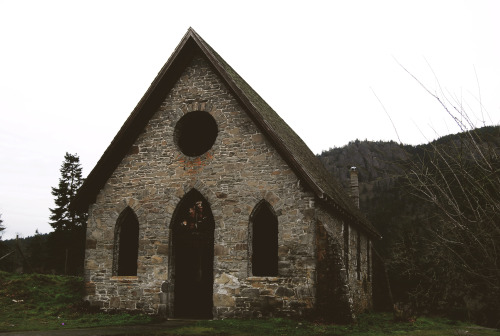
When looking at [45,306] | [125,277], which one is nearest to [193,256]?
[125,277]

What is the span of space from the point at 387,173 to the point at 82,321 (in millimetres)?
11321

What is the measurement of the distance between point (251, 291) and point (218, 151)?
444 cm

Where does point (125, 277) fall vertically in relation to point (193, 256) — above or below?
below

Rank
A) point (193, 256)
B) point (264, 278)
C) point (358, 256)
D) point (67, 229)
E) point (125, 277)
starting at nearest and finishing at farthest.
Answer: point (264, 278) → point (125, 277) → point (193, 256) → point (358, 256) → point (67, 229)

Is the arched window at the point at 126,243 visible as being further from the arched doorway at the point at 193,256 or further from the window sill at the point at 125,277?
the arched doorway at the point at 193,256

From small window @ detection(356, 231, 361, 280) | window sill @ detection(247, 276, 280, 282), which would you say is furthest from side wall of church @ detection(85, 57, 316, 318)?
small window @ detection(356, 231, 361, 280)

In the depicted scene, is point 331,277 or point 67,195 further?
point 67,195

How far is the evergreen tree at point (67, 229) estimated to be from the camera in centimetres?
3800

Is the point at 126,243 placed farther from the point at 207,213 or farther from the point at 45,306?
the point at 45,306

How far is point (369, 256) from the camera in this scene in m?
22.7

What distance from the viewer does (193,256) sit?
48.0ft

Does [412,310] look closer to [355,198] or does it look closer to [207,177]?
[355,198]

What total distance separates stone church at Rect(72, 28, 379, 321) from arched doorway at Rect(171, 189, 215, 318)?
3 cm

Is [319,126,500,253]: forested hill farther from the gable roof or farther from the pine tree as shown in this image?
the pine tree
